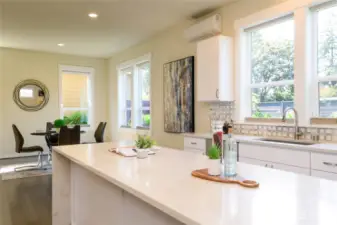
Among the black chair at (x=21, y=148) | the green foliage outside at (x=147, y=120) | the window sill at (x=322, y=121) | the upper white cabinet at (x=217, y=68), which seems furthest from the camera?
the green foliage outside at (x=147, y=120)

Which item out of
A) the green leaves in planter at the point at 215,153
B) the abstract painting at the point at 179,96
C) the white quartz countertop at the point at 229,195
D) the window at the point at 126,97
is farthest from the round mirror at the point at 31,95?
the green leaves in planter at the point at 215,153

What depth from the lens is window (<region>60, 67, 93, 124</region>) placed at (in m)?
7.67

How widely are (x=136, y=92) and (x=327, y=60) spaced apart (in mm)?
4528

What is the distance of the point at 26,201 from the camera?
3596 millimetres

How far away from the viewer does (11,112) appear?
6820mm

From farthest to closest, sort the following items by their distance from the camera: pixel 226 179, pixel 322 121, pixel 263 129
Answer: pixel 263 129 → pixel 322 121 → pixel 226 179

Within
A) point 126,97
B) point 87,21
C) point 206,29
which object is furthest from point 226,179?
point 126,97

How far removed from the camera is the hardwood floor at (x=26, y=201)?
3.00 meters

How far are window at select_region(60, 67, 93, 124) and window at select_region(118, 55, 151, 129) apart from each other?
4.14 feet

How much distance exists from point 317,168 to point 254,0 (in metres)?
2.33

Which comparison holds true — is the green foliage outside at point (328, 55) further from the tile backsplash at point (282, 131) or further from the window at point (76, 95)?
the window at point (76, 95)

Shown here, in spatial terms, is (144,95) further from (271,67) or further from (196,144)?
(271,67)

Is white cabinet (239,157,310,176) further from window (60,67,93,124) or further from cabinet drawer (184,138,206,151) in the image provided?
window (60,67,93,124)

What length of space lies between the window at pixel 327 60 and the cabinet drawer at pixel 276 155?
2.67 feet
